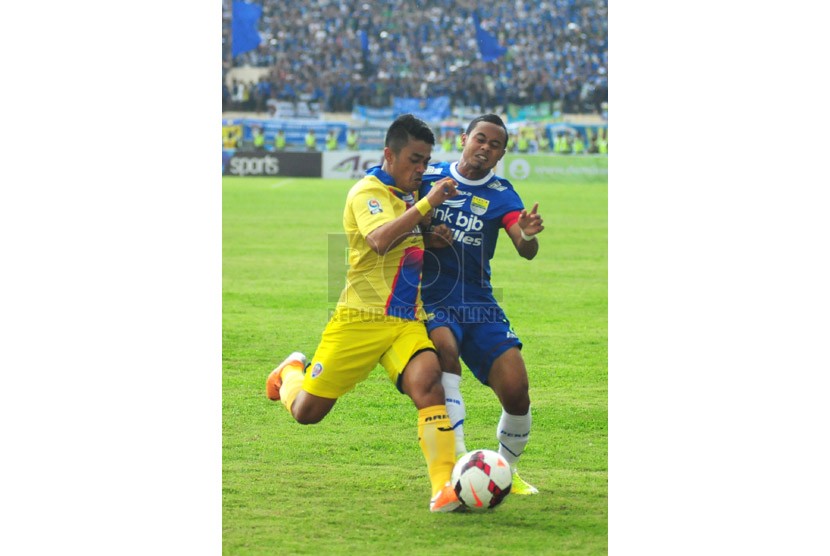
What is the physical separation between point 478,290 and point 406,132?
998 millimetres

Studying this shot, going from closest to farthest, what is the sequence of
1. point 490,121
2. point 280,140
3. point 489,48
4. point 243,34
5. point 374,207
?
point 374,207
point 490,121
point 280,140
point 489,48
point 243,34

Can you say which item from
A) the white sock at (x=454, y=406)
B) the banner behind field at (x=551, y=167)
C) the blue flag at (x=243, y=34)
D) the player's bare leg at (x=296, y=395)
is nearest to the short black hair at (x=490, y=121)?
the white sock at (x=454, y=406)

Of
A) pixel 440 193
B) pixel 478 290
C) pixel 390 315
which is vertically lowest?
pixel 390 315

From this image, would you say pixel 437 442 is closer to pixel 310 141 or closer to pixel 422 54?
pixel 310 141

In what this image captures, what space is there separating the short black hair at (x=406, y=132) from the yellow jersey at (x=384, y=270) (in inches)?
7.3

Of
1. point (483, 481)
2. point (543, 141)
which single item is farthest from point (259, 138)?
point (483, 481)

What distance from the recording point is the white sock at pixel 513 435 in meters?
5.34

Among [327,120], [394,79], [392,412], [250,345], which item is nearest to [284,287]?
[250,345]

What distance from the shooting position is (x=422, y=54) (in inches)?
1400

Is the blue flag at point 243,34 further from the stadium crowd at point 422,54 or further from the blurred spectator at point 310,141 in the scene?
the blurred spectator at point 310,141

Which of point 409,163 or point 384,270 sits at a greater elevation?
point 409,163

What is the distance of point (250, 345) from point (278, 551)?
15.0 ft

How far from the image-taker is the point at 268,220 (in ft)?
59.2

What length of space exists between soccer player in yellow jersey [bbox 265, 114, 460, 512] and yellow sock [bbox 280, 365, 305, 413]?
0.15 metres
